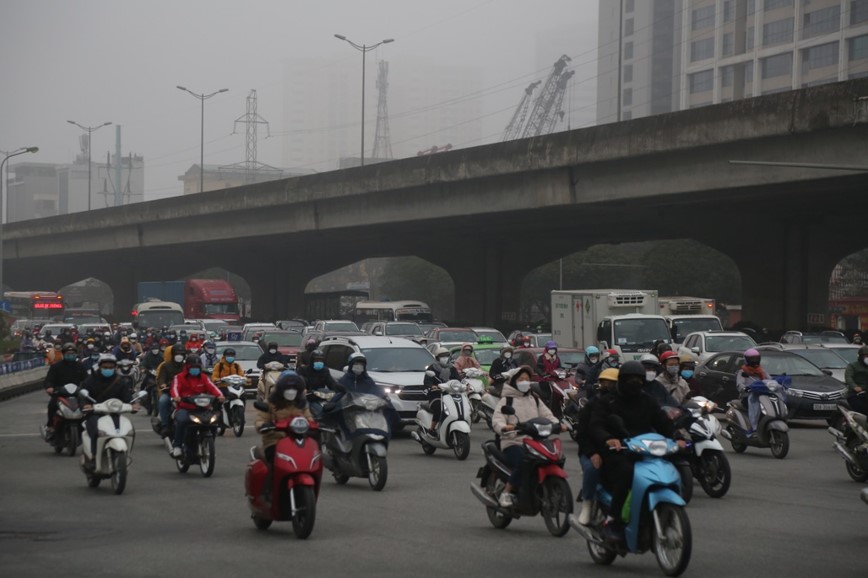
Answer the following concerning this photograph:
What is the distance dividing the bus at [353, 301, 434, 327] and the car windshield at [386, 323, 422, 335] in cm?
1405

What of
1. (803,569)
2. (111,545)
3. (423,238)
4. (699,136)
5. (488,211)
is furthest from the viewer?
(423,238)

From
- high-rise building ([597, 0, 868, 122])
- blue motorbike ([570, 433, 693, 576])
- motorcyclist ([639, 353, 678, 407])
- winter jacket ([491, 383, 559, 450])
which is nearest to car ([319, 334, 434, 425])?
motorcyclist ([639, 353, 678, 407])

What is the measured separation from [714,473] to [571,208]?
98.4 ft

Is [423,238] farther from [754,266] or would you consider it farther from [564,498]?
[564,498]

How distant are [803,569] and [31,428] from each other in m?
18.2

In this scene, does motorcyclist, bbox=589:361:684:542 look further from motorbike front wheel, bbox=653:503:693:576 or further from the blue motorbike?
motorbike front wheel, bbox=653:503:693:576

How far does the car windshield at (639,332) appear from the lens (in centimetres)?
3291

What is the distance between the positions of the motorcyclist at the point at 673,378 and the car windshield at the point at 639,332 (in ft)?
53.4

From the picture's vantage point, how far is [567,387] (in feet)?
76.6

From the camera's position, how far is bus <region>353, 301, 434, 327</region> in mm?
60281

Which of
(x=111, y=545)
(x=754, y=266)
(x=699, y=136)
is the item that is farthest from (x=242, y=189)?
(x=111, y=545)

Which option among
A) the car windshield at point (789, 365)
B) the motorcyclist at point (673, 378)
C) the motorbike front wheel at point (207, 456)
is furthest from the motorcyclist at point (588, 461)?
the car windshield at point (789, 365)

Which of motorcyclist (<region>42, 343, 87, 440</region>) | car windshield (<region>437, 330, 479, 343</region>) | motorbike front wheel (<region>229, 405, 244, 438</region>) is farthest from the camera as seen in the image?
car windshield (<region>437, 330, 479, 343</region>)

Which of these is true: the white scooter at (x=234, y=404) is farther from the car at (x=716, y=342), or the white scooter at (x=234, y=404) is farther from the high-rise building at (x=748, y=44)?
the high-rise building at (x=748, y=44)
